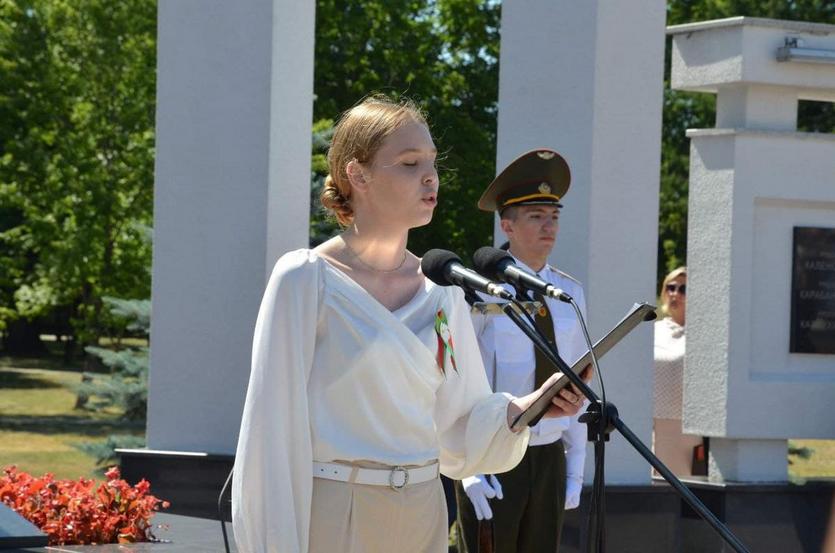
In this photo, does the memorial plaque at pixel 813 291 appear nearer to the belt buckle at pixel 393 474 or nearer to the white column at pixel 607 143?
the white column at pixel 607 143

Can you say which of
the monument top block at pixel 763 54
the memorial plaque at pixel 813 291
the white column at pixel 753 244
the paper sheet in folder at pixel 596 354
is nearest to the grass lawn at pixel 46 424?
the white column at pixel 753 244

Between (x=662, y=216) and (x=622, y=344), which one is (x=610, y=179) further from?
(x=662, y=216)

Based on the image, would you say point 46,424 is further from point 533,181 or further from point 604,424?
point 604,424

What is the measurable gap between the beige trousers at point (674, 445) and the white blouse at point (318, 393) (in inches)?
247


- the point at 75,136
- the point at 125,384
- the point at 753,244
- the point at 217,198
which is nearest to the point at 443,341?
the point at 217,198

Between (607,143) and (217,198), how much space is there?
2.42 m

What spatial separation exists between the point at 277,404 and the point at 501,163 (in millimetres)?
5302

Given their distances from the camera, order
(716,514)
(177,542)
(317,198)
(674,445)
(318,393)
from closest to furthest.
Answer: (318,393), (177,542), (716,514), (674,445), (317,198)

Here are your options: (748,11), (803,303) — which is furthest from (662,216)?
(803,303)

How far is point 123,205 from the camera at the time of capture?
1085 inches

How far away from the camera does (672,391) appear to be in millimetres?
9797

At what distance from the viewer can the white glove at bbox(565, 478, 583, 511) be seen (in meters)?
5.93

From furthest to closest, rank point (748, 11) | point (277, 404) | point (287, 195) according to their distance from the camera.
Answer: point (748, 11)
point (287, 195)
point (277, 404)

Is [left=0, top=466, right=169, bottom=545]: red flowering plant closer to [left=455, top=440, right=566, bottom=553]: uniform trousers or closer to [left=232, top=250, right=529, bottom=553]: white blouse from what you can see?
[left=455, top=440, right=566, bottom=553]: uniform trousers
